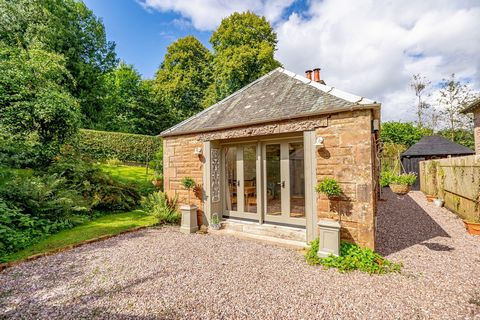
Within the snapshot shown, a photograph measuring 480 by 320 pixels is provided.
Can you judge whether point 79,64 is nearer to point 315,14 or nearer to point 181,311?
point 315,14

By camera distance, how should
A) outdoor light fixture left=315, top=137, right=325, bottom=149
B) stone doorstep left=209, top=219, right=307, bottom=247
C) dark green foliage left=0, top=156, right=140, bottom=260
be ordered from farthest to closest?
dark green foliage left=0, top=156, right=140, bottom=260
stone doorstep left=209, top=219, right=307, bottom=247
outdoor light fixture left=315, top=137, right=325, bottom=149

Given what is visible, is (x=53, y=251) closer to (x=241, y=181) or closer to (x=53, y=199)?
(x=53, y=199)

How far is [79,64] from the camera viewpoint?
54.5 ft

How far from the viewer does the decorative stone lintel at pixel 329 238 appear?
477 centimetres

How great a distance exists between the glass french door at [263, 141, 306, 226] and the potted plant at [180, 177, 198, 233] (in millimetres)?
2287

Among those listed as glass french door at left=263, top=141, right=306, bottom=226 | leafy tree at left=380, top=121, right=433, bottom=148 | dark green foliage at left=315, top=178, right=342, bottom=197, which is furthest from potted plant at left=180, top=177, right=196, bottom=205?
leafy tree at left=380, top=121, right=433, bottom=148

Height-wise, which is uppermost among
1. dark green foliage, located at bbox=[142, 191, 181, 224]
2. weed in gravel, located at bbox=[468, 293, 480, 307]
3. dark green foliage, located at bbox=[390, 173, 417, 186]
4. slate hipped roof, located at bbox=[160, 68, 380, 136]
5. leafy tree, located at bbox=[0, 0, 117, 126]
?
leafy tree, located at bbox=[0, 0, 117, 126]

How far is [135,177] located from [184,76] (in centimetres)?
1417

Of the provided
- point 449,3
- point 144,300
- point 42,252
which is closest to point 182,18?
point 449,3

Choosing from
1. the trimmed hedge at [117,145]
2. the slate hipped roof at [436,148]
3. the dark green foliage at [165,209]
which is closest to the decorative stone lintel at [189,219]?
the dark green foliage at [165,209]

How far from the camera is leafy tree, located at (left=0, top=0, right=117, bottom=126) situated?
12438 millimetres

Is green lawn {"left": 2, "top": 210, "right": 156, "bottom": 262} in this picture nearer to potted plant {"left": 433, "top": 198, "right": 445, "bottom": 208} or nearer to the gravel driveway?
the gravel driveway

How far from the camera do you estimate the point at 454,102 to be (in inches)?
890

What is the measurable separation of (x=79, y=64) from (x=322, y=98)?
1838cm
